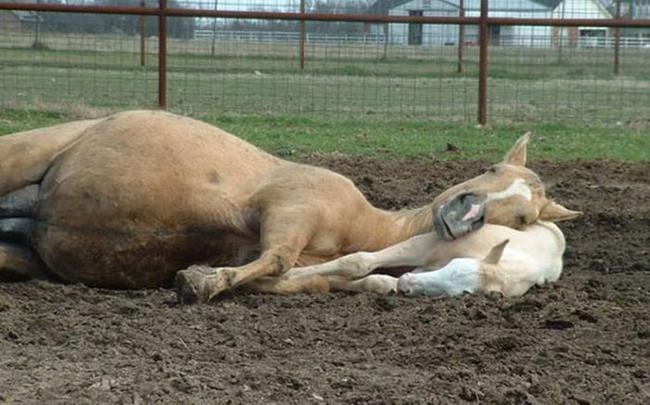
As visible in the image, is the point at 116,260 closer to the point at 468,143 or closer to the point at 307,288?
the point at 307,288

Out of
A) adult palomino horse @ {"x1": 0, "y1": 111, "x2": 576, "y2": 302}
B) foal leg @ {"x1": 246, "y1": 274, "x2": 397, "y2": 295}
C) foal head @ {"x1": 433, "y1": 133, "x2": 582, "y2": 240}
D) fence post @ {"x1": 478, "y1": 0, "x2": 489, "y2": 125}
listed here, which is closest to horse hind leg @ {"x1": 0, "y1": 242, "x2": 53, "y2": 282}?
adult palomino horse @ {"x1": 0, "y1": 111, "x2": 576, "y2": 302}

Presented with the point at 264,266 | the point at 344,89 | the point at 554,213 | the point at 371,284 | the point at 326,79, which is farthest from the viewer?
the point at 344,89

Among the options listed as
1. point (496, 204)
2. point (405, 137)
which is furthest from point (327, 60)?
Answer: point (496, 204)

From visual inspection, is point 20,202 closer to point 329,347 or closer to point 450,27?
point 329,347

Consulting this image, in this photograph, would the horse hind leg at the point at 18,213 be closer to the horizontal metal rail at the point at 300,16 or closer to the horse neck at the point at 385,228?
the horse neck at the point at 385,228

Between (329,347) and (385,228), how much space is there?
1557 mm

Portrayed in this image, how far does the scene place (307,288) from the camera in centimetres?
583

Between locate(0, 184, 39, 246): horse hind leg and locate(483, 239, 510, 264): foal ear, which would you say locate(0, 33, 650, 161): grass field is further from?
locate(483, 239, 510, 264): foal ear

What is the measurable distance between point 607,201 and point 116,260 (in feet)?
14.7

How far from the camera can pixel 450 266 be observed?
5805 mm

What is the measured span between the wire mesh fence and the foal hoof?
37.9ft

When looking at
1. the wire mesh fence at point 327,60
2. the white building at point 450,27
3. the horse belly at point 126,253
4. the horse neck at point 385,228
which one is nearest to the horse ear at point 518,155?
the horse neck at point 385,228

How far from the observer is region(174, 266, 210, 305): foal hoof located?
5.35 metres

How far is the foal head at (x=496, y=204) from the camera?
5.88 metres
